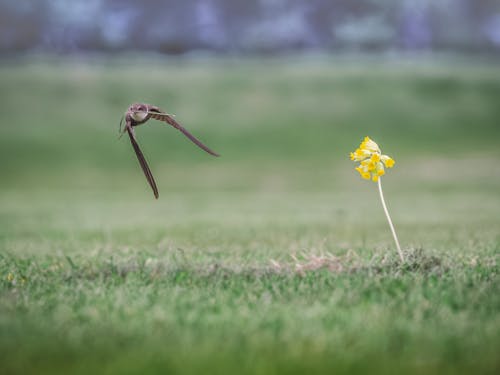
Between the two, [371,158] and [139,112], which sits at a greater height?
[139,112]

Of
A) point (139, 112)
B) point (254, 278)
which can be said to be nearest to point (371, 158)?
point (254, 278)

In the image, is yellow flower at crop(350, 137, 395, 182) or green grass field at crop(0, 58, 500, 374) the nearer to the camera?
green grass field at crop(0, 58, 500, 374)

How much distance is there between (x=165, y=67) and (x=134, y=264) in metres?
41.6

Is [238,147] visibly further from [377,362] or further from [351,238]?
[377,362]

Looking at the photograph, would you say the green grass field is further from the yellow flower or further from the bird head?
the bird head

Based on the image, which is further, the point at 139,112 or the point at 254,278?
the point at 254,278

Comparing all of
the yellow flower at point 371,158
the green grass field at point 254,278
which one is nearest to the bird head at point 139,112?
the green grass field at point 254,278

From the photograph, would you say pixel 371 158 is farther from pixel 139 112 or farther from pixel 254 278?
pixel 139 112

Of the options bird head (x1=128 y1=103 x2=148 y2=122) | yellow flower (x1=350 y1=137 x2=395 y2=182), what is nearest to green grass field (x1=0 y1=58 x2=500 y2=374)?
yellow flower (x1=350 y1=137 x2=395 y2=182)

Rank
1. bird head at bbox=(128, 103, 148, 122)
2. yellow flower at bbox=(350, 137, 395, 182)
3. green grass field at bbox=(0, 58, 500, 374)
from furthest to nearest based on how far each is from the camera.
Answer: yellow flower at bbox=(350, 137, 395, 182), bird head at bbox=(128, 103, 148, 122), green grass field at bbox=(0, 58, 500, 374)

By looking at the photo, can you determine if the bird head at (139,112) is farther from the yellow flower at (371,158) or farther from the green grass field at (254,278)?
the yellow flower at (371,158)

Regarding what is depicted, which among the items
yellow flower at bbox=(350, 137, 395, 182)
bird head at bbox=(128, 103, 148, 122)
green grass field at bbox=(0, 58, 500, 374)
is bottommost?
green grass field at bbox=(0, 58, 500, 374)

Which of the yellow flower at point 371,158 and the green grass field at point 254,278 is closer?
the green grass field at point 254,278

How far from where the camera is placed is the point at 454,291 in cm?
275
